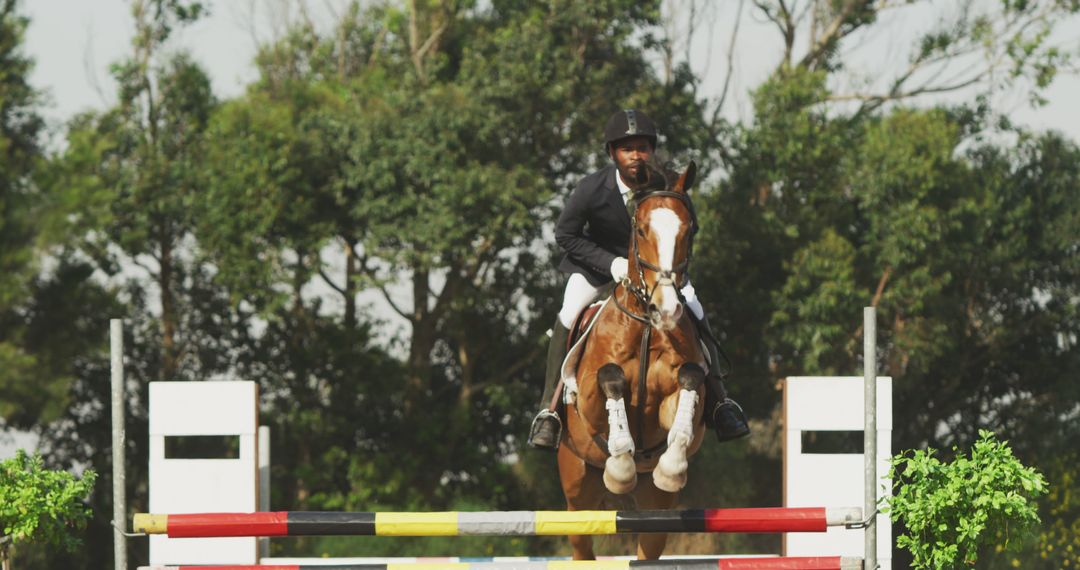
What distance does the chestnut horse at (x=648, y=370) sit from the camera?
5.41 metres

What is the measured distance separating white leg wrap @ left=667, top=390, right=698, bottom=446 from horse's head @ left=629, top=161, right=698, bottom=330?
0.34 meters

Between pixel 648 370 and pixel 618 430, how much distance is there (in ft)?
1.06

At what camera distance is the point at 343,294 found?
16.9m

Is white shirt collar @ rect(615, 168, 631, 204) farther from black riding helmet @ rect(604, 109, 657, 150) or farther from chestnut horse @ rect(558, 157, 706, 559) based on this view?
chestnut horse @ rect(558, 157, 706, 559)

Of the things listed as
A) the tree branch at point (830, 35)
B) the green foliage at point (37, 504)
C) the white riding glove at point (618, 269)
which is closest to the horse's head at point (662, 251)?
the white riding glove at point (618, 269)

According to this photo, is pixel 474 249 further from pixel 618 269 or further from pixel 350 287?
pixel 618 269

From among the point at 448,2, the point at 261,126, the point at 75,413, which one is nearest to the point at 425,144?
the point at 261,126

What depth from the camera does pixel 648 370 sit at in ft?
19.1

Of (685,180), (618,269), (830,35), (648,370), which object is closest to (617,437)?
(648,370)

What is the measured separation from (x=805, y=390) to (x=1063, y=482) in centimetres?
854

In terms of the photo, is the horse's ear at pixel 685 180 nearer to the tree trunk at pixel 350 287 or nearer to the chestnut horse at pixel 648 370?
the chestnut horse at pixel 648 370

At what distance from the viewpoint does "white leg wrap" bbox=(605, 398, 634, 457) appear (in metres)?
5.57

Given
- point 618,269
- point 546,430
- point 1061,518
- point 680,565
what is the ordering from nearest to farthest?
point 680,565, point 618,269, point 546,430, point 1061,518

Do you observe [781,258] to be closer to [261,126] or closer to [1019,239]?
[1019,239]
